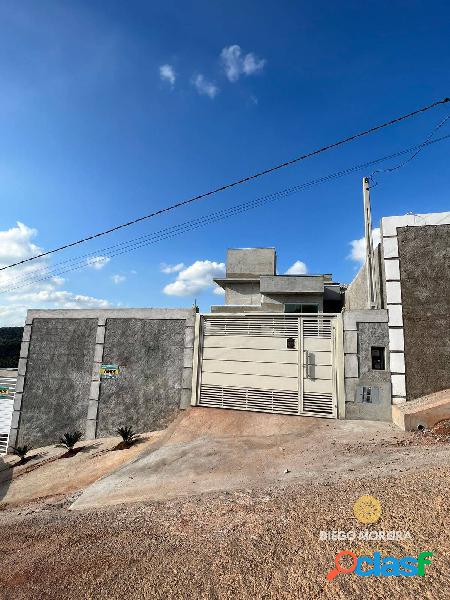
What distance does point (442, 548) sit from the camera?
333 cm

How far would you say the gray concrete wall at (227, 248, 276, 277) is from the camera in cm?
2673

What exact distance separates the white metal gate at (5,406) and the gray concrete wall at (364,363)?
14.2 m

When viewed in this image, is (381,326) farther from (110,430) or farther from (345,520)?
(110,430)

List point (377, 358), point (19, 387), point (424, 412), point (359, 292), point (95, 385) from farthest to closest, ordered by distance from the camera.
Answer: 1. point (359, 292)
2. point (19, 387)
3. point (95, 385)
4. point (377, 358)
5. point (424, 412)

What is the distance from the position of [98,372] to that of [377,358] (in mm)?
10501


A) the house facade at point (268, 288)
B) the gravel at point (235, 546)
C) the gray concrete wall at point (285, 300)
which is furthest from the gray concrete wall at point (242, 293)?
the gravel at point (235, 546)

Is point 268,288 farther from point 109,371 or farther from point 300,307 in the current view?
point 109,371

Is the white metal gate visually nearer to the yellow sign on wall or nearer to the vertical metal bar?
the yellow sign on wall

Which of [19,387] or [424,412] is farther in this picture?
[19,387]

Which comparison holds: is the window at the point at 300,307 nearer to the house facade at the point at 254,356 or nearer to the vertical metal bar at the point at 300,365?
the house facade at the point at 254,356

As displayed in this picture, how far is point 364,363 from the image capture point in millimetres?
11055

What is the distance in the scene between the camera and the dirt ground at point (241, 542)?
3.24 meters

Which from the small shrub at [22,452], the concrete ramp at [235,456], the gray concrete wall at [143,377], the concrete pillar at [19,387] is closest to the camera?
the concrete ramp at [235,456]

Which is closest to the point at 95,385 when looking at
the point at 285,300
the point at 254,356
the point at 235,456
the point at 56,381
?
the point at 56,381
